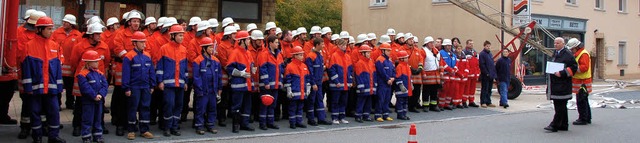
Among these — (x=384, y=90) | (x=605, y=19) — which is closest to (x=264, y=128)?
(x=384, y=90)

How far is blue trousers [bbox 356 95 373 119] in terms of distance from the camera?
496 inches

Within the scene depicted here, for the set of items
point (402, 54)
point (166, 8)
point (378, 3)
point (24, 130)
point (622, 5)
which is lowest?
point (24, 130)

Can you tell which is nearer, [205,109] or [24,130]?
[24,130]

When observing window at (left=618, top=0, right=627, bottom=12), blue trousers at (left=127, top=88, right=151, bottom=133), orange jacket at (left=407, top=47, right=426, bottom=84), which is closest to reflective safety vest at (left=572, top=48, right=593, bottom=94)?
orange jacket at (left=407, top=47, right=426, bottom=84)

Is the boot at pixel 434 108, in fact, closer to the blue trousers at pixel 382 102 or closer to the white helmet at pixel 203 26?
the blue trousers at pixel 382 102

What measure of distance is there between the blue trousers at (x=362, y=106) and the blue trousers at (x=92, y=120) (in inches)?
197

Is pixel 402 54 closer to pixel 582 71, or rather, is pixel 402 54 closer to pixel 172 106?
pixel 582 71

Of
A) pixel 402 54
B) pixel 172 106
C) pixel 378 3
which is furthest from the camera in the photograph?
pixel 378 3

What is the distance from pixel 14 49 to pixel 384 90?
22.0ft

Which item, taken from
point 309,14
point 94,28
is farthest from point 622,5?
point 94,28

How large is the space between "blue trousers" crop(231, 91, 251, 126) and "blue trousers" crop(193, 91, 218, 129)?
304 millimetres

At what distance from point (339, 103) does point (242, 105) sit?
7.09 feet

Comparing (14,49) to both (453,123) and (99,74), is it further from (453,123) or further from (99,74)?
(453,123)

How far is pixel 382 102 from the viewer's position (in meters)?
12.8
